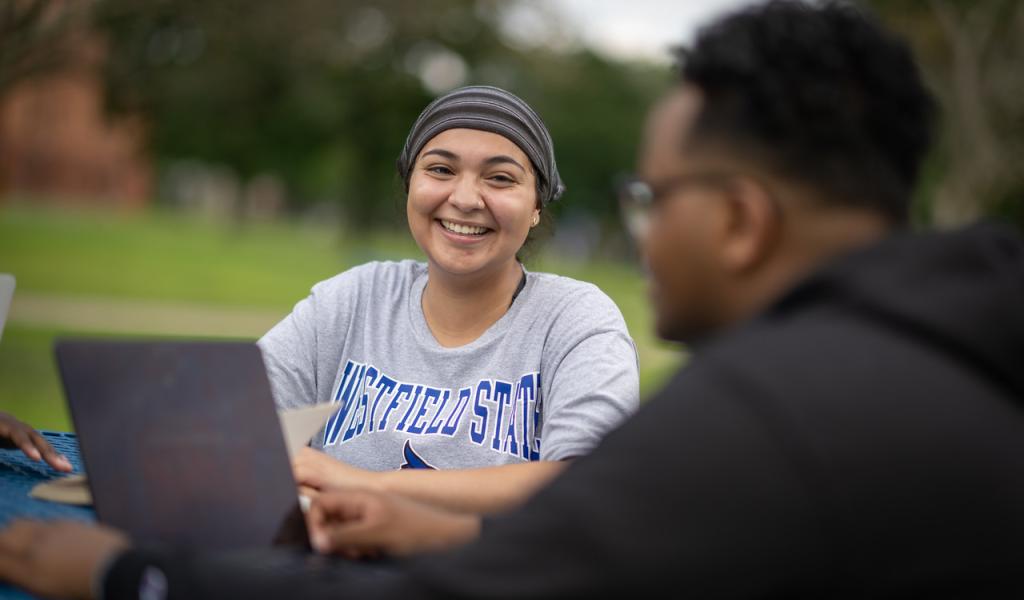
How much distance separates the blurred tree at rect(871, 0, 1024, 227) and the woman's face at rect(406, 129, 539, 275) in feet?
41.1

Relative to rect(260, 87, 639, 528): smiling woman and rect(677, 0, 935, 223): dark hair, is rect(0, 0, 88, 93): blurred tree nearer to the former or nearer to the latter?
rect(260, 87, 639, 528): smiling woman

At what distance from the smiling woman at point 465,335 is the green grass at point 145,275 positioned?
506 mm

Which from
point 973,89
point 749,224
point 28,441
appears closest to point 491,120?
point 28,441

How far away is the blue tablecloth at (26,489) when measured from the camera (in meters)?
1.96

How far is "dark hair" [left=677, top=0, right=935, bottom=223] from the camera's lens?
53.8 inches

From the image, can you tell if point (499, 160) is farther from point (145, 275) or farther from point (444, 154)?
point (145, 275)

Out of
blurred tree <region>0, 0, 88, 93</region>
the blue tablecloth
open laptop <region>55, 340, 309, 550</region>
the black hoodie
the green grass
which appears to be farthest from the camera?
the green grass

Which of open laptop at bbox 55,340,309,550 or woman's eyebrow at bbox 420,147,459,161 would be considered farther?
woman's eyebrow at bbox 420,147,459,161

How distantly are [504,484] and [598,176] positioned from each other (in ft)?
190

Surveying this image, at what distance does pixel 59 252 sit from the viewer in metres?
26.0

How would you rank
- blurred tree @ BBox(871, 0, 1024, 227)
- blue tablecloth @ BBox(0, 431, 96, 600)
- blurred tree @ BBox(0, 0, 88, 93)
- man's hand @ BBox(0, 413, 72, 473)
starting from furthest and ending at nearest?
blurred tree @ BBox(871, 0, 1024, 227) → blurred tree @ BBox(0, 0, 88, 93) → man's hand @ BBox(0, 413, 72, 473) → blue tablecloth @ BBox(0, 431, 96, 600)

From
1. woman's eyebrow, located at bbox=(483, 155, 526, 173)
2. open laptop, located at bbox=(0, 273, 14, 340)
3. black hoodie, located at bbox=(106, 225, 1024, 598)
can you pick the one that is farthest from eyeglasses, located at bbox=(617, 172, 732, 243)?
open laptop, located at bbox=(0, 273, 14, 340)

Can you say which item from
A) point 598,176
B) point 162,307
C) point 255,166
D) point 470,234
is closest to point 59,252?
point 162,307

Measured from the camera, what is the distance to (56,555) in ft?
4.78
